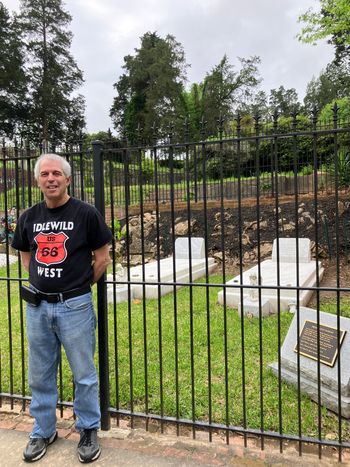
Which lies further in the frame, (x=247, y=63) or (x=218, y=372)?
(x=247, y=63)

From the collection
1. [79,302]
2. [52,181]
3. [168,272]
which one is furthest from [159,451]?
[168,272]

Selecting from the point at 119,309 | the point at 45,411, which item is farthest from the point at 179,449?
the point at 119,309

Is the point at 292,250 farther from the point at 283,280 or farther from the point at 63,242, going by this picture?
the point at 63,242

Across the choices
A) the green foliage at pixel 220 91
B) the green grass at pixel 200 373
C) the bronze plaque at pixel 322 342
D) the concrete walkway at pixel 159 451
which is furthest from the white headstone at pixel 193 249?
the green foliage at pixel 220 91

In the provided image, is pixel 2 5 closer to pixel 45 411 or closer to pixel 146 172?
pixel 146 172

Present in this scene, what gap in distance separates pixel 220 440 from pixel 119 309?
401cm

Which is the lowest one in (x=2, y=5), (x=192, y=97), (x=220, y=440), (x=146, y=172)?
(x=220, y=440)

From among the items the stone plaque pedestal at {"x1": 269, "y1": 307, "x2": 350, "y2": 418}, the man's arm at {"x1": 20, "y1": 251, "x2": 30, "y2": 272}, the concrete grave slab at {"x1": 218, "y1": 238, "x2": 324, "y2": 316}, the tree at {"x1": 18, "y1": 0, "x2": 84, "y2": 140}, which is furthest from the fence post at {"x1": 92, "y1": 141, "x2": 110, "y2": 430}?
the tree at {"x1": 18, "y1": 0, "x2": 84, "y2": 140}

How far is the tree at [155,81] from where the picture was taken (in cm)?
3512

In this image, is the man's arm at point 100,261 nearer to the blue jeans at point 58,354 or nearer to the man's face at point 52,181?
the blue jeans at point 58,354

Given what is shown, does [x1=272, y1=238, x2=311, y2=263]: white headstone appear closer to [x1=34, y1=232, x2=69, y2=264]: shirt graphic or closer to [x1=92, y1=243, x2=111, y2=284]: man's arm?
[x1=92, y1=243, x2=111, y2=284]: man's arm

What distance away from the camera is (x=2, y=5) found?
33.2 meters

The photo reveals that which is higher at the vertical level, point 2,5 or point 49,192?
point 2,5

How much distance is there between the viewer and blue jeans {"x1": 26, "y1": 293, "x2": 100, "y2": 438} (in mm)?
2512
